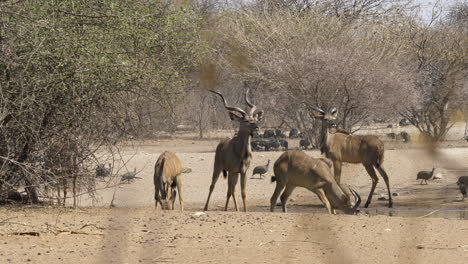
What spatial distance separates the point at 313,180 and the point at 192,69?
756 inches

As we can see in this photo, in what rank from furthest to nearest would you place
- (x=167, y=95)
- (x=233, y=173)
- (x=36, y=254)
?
(x=233, y=173) < (x=167, y=95) < (x=36, y=254)

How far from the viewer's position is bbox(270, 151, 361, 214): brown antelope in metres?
13.0

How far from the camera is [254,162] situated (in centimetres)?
2239

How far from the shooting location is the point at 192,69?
31891 mm

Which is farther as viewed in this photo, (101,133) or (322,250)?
(101,133)

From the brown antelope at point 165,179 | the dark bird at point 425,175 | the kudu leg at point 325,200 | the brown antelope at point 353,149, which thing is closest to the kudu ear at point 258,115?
the brown antelope at point 165,179

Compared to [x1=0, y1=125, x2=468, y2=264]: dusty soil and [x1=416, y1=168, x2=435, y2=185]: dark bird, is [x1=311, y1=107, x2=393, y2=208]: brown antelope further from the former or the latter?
[x1=0, y1=125, x2=468, y2=264]: dusty soil

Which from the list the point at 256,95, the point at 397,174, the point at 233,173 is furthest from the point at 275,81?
the point at 233,173

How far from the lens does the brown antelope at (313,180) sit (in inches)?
512

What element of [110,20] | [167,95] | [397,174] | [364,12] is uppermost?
[364,12]

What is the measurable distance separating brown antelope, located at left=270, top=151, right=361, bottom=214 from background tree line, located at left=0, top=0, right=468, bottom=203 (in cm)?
204

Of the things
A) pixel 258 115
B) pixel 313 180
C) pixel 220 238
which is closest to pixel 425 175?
pixel 258 115

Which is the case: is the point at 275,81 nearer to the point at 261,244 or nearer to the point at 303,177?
the point at 303,177

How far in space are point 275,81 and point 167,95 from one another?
542 inches
